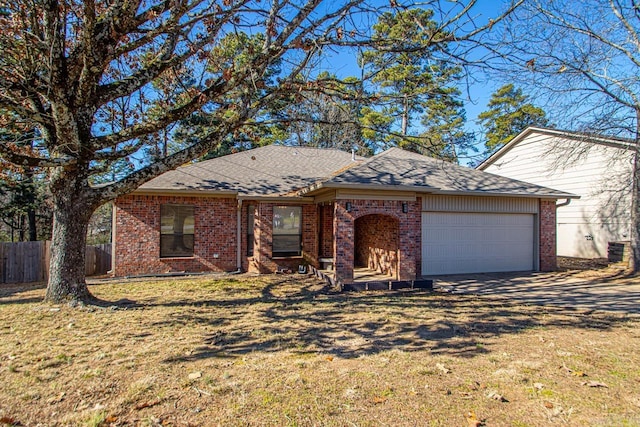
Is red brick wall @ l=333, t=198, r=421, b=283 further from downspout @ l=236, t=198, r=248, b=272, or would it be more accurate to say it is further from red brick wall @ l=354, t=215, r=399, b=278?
downspout @ l=236, t=198, r=248, b=272

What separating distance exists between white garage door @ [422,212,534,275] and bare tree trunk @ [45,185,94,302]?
9064 mm

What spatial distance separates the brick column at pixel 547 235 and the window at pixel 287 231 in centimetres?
839

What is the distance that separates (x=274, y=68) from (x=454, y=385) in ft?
64.9

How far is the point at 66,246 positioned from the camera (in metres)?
6.78

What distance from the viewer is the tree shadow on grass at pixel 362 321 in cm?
489

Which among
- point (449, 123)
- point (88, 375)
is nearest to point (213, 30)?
point (88, 375)

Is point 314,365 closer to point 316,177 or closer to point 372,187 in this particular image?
point 372,187

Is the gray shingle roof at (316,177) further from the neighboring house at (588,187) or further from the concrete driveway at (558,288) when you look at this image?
the neighboring house at (588,187)

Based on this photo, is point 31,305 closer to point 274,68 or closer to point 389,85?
point 274,68

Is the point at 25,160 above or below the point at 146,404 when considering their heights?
above

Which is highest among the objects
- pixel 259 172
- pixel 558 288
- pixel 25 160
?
pixel 259 172

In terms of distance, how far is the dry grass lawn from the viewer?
314 centimetres

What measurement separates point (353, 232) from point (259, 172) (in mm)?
5497

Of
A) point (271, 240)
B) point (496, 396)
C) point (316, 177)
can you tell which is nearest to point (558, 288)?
point (496, 396)
